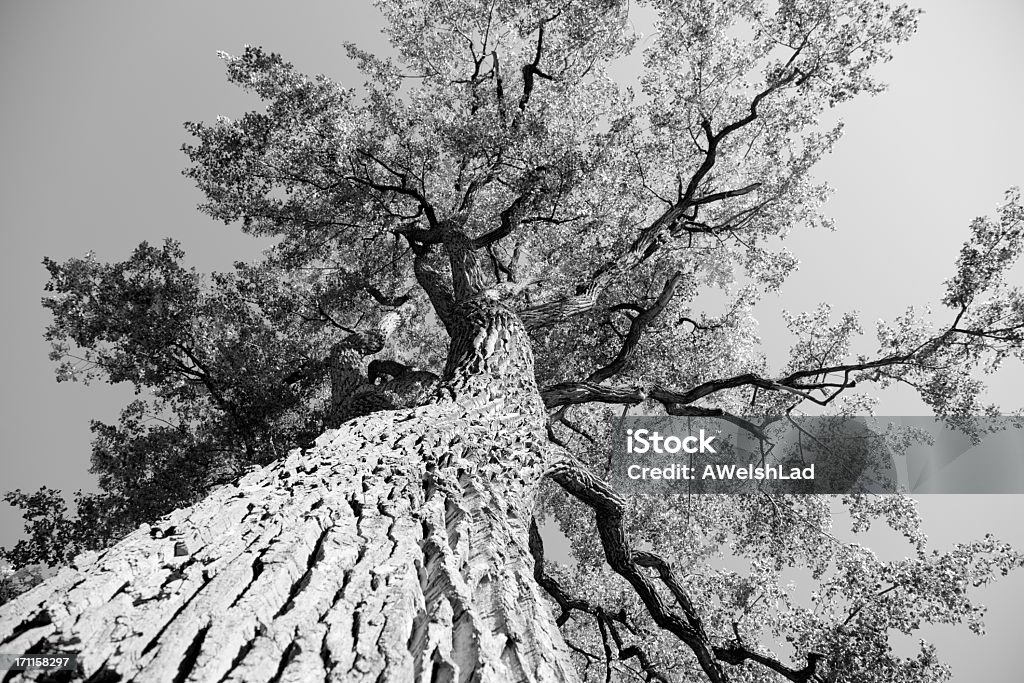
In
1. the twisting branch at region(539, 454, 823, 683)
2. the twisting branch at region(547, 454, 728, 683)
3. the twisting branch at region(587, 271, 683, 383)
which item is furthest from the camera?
the twisting branch at region(587, 271, 683, 383)

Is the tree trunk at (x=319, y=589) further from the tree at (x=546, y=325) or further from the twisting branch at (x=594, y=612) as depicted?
the twisting branch at (x=594, y=612)

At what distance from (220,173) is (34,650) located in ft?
26.3

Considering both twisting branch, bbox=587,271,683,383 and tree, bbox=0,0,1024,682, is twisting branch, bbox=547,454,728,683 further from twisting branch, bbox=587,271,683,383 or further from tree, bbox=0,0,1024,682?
twisting branch, bbox=587,271,683,383

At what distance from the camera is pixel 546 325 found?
6.93 metres

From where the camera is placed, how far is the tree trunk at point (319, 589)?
4.62ft

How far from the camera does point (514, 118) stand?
893cm

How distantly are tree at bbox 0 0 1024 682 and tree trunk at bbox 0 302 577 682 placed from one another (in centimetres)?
5

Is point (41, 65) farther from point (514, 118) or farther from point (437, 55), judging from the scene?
point (514, 118)

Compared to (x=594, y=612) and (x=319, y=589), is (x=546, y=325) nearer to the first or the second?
(x=594, y=612)

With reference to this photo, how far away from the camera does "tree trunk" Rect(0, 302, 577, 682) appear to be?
141cm

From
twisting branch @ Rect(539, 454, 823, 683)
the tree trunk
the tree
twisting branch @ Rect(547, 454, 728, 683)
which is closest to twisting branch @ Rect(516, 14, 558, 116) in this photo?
the tree

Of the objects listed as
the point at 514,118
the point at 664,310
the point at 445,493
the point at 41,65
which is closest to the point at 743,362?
the point at 664,310

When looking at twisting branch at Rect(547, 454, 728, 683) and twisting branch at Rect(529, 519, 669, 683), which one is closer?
twisting branch at Rect(547, 454, 728, 683)

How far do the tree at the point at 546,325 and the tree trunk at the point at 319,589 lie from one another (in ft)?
0.16
